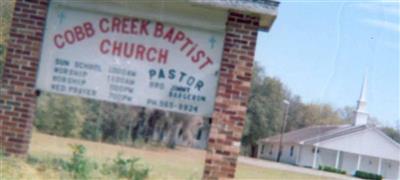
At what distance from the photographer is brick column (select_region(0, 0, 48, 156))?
964 centimetres

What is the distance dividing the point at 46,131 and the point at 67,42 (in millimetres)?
1774

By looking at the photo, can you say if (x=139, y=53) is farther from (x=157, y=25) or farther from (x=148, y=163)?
(x=148, y=163)

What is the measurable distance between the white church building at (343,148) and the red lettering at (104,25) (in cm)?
1521

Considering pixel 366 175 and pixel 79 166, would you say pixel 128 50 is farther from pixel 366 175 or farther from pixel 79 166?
pixel 366 175

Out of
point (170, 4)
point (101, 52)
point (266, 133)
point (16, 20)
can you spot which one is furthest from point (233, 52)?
point (266, 133)

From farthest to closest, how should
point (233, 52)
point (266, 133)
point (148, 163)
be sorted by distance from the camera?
point (266, 133) < point (148, 163) < point (233, 52)

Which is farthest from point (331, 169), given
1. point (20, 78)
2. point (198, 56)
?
point (20, 78)

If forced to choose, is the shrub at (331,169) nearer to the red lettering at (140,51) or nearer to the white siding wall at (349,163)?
the white siding wall at (349,163)

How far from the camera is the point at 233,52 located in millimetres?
9555

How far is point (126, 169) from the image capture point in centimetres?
1024

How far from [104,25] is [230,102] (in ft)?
7.22

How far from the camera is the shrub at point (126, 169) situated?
10.1 meters

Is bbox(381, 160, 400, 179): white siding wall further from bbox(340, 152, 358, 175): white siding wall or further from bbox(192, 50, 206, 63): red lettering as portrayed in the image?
bbox(192, 50, 206, 63): red lettering

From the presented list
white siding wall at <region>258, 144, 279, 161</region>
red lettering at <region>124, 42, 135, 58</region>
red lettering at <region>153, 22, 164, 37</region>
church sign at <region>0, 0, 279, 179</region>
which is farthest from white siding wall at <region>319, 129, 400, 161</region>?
red lettering at <region>124, 42, 135, 58</region>
